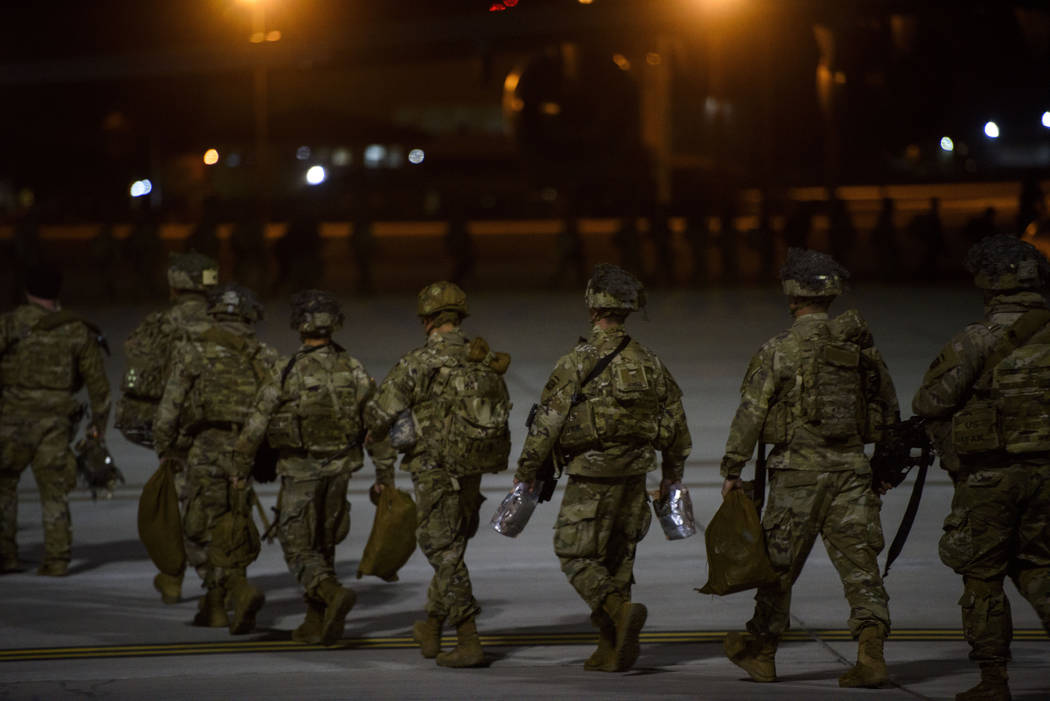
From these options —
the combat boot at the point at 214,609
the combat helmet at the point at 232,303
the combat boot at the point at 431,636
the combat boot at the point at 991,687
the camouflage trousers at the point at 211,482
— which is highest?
the combat helmet at the point at 232,303

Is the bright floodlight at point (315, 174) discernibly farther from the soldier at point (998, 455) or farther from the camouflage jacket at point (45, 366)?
the soldier at point (998, 455)

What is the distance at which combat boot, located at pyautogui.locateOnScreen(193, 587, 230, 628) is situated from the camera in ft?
25.0

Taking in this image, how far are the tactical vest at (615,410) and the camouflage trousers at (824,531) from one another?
0.69 m

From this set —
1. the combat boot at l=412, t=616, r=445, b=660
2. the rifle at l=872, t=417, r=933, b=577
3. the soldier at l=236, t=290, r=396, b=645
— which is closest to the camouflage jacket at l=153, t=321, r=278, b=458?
the soldier at l=236, t=290, r=396, b=645

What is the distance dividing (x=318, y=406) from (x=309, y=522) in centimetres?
57

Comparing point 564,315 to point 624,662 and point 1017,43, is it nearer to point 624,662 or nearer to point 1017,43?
point 1017,43

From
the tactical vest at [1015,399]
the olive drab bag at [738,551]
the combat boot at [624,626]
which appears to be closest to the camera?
the tactical vest at [1015,399]

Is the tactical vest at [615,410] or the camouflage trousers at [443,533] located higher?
the tactical vest at [615,410]

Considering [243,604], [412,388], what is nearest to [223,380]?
[243,604]

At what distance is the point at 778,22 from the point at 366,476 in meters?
→ 10.4

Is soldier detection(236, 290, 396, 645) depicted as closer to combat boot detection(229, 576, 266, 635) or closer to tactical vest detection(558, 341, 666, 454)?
combat boot detection(229, 576, 266, 635)

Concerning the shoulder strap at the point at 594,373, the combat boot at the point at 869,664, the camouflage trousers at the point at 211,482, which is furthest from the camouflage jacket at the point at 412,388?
the combat boot at the point at 869,664

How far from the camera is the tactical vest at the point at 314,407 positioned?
277 inches

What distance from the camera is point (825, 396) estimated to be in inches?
243
